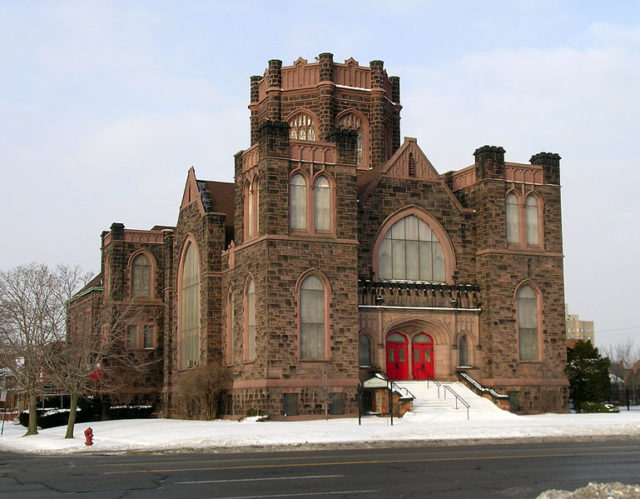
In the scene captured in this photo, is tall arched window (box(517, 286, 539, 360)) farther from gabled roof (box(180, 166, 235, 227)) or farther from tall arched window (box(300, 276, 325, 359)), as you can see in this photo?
gabled roof (box(180, 166, 235, 227))

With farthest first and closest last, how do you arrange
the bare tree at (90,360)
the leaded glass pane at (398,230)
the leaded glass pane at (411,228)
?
1. the leaded glass pane at (411,228)
2. the leaded glass pane at (398,230)
3. the bare tree at (90,360)

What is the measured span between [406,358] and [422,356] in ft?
2.60

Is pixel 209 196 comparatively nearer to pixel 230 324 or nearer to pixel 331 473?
pixel 230 324

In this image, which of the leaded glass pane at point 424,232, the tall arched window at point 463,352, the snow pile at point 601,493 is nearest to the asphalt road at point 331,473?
the snow pile at point 601,493

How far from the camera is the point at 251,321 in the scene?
39031mm

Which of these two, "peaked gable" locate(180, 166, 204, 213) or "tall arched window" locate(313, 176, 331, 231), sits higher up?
"peaked gable" locate(180, 166, 204, 213)

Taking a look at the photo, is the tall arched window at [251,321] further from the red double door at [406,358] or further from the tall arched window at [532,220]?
the tall arched window at [532,220]

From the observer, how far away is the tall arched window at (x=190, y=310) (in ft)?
150

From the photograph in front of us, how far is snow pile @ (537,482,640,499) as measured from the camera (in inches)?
491

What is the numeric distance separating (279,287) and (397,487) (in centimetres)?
2253

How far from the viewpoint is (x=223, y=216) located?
44.3m

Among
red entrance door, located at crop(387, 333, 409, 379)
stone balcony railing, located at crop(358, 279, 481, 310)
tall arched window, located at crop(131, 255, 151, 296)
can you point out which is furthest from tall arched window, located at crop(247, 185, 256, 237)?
tall arched window, located at crop(131, 255, 151, 296)

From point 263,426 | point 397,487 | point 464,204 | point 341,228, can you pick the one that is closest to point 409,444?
point 263,426

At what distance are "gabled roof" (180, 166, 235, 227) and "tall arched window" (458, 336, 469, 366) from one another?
43.0ft
